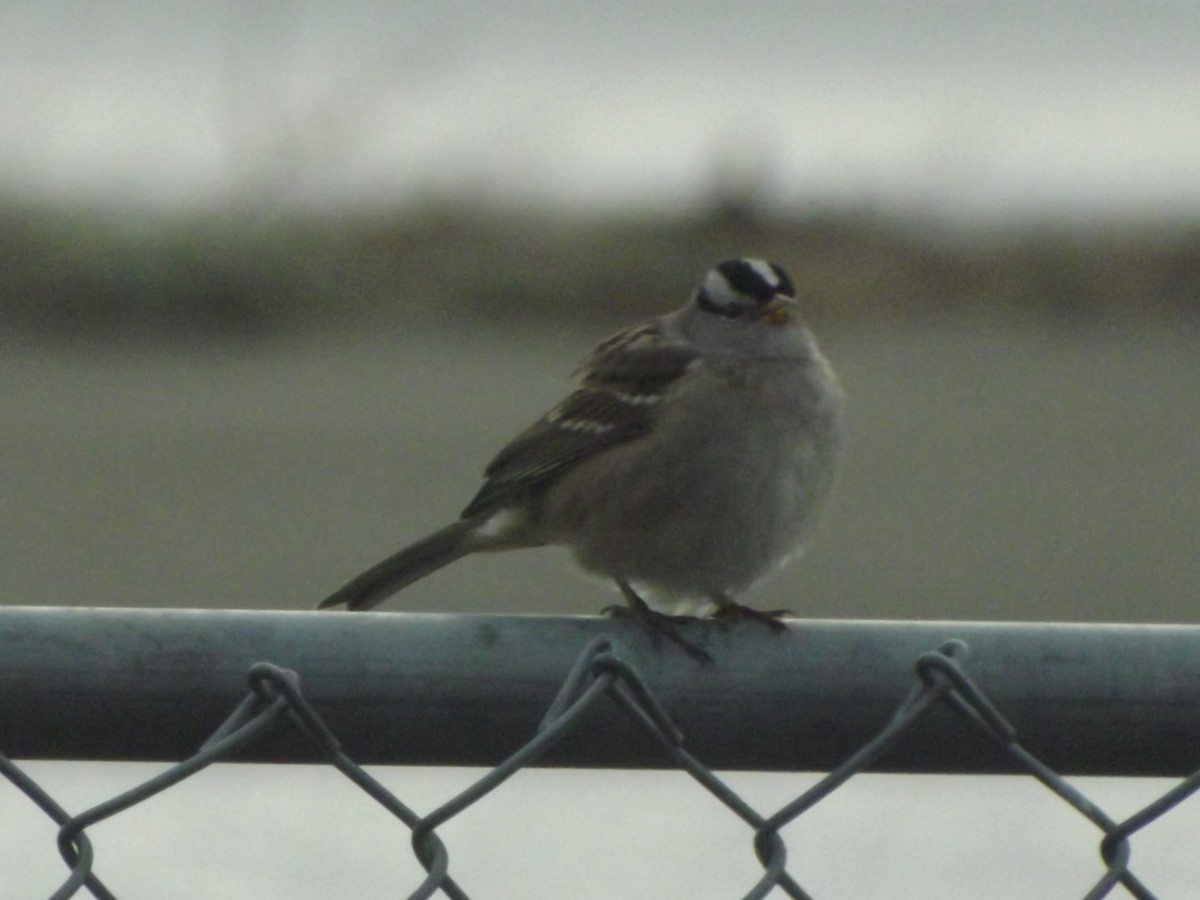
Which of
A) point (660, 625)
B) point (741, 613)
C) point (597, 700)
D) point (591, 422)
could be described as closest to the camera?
point (597, 700)

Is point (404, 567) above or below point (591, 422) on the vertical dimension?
below

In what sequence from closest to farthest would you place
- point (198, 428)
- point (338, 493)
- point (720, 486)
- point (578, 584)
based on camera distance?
point (720, 486), point (578, 584), point (338, 493), point (198, 428)

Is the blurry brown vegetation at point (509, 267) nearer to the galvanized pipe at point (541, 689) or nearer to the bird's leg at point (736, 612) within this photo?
the bird's leg at point (736, 612)

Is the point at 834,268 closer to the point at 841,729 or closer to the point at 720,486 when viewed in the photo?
the point at 720,486

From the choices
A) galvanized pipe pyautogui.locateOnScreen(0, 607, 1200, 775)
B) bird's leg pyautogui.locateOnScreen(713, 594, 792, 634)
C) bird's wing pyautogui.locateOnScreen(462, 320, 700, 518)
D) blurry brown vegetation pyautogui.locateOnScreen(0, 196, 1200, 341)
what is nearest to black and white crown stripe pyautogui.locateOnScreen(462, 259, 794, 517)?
bird's wing pyautogui.locateOnScreen(462, 320, 700, 518)

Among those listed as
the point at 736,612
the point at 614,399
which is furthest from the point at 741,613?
the point at 614,399

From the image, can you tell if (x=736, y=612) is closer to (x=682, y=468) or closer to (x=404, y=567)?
(x=682, y=468)

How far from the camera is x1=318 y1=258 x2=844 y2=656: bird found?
338cm

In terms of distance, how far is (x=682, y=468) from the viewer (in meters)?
3.44

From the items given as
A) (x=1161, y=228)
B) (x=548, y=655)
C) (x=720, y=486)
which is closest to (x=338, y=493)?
(x=1161, y=228)

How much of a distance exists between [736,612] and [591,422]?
1.80 feet

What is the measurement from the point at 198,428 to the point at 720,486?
746 centimetres

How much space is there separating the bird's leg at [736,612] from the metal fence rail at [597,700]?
1061 mm

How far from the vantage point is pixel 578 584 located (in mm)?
8211
